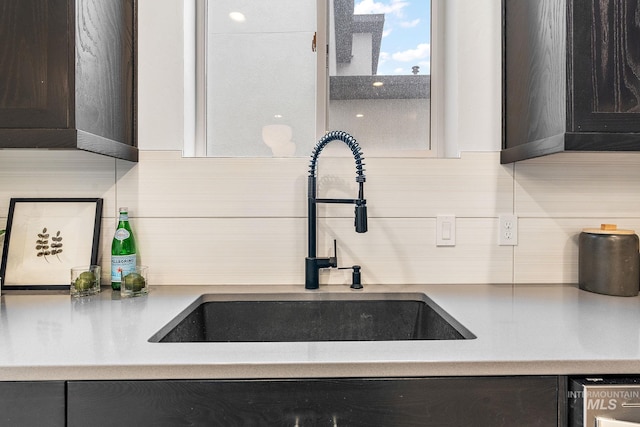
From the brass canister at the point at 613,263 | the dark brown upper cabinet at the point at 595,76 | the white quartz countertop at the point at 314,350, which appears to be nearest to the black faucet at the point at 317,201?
the white quartz countertop at the point at 314,350

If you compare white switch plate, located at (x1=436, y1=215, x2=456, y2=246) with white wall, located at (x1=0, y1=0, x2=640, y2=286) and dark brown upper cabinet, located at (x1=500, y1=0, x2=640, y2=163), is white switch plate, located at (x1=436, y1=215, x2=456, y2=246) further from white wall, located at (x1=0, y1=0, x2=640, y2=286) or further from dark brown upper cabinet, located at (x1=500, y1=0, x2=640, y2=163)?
dark brown upper cabinet, located at (x1=500, y1=0, x2=640, y2=163)

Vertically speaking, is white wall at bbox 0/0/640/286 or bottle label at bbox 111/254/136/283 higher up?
white wall at bbox 0/0/640/286

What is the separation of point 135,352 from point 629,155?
63.5 inches

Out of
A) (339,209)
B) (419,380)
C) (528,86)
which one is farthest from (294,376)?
(528,86)

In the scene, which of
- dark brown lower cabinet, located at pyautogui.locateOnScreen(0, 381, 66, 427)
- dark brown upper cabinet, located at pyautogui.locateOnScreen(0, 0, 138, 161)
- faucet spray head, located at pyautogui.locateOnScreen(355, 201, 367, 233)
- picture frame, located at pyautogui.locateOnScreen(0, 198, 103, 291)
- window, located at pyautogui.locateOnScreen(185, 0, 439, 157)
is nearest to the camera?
dark brown lower cabinet, located at pyautogui.locateOnScreen(0, 381, 66, 427)

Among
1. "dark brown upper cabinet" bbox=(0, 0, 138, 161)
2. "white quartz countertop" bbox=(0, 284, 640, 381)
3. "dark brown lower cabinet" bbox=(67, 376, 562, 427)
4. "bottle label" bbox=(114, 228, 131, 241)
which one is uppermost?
"dark brown upper cabinet" bbox=(0, 0, 138, 161)

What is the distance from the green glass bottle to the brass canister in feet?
4.80

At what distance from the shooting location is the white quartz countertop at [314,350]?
0.74 metres

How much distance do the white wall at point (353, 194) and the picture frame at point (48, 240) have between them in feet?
0.13

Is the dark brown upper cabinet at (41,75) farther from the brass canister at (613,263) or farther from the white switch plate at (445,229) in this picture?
the brass canister at (613,263)

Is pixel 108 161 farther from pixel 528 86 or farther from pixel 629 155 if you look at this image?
pixel 629 155

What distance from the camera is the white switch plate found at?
4.60 ft

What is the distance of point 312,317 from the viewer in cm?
129

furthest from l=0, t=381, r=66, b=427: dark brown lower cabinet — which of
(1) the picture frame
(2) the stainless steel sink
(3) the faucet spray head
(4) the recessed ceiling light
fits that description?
(4) the recessed ceiling light
